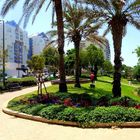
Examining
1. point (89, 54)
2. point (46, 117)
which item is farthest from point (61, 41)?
point (89, 54)

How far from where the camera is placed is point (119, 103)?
640 inches

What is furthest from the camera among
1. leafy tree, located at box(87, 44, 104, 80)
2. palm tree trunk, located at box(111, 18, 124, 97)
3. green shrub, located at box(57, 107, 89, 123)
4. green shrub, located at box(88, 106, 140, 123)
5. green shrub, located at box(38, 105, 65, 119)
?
leafy tree, located at box(87, 44, 104, 80)

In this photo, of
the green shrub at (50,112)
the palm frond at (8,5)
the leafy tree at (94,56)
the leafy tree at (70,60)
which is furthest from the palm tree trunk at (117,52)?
the leafy tree at (70,60)

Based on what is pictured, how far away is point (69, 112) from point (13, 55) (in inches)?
7207

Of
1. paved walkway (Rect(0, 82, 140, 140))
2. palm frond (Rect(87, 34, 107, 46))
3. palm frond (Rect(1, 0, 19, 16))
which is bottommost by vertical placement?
paved walkway (Rect(0, 82, 140, 140))

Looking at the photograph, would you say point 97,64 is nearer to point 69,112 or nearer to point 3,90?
point 3,90

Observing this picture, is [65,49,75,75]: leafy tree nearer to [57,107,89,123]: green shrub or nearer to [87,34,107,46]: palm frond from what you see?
[87,34,107,46]: palm frond

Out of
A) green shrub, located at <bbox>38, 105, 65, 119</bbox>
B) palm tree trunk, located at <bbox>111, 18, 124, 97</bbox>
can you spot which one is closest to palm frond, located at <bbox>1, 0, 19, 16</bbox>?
palm tree trunk, located at <bbox>111, 18, 124, 97</bbox>

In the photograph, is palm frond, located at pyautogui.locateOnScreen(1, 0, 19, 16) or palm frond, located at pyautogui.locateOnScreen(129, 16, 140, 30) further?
palm frond, located at pyautogui.locateOnScreen(129, 16, 140, 30)

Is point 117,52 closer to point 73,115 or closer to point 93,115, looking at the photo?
point 73,115

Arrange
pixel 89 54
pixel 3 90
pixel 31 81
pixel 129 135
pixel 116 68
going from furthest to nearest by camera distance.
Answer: pixel 89 54 < pixel 31 81 < pixel 3 90 < pixel 116 68 < pixel 129 135

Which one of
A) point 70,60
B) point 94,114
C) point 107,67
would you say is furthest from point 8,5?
point 107,67

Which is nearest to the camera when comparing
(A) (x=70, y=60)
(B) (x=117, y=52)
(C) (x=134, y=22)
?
(B) (x=117, y=52)

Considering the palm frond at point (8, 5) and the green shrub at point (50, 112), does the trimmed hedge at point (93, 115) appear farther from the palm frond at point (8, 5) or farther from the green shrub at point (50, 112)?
the palm frond at point (8, 5)
